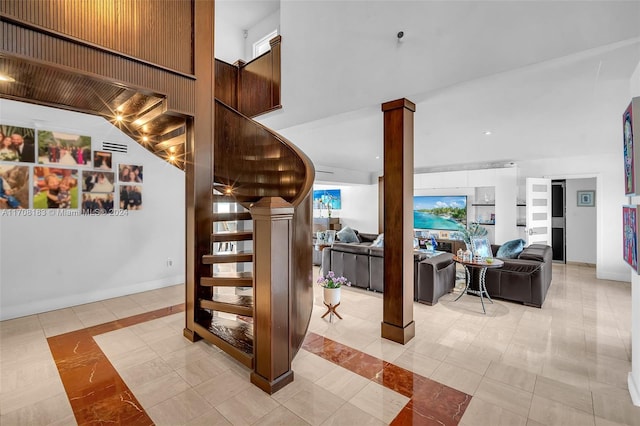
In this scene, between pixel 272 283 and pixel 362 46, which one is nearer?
pixel 272 283

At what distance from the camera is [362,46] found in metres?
3.14

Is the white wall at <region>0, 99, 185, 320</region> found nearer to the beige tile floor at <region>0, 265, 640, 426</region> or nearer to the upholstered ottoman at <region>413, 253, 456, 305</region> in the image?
the beige tile floor at <region>0, 265, 640, 426</region>

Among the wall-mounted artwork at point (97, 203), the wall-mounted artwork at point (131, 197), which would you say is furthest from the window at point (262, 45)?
the wall-mounted artwork at point (97, 203)

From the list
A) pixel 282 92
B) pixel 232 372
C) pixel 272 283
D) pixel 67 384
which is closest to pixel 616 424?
pixel 272 283

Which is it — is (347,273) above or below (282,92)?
below

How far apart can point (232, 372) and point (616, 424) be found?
8.93ft

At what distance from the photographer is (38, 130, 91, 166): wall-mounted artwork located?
396cm

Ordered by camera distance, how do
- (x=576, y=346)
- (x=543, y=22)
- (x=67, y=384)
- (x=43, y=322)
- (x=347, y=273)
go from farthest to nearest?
1. (x=347, y=273)
2. (x=43, y=322)
3. (x=576, y=346)
4. (x=67, y=384)
5. (x=543, y=22)

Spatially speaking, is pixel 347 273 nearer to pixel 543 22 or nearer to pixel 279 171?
pixel 279 171

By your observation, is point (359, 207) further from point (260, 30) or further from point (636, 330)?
point (636, 330)

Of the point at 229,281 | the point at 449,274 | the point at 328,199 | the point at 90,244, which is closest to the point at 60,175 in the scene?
the point at 90,244

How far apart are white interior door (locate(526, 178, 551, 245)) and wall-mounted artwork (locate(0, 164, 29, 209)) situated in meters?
8.68

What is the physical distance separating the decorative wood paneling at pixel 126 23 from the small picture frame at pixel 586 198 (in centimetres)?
879

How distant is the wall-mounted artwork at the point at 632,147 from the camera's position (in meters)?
1.96
